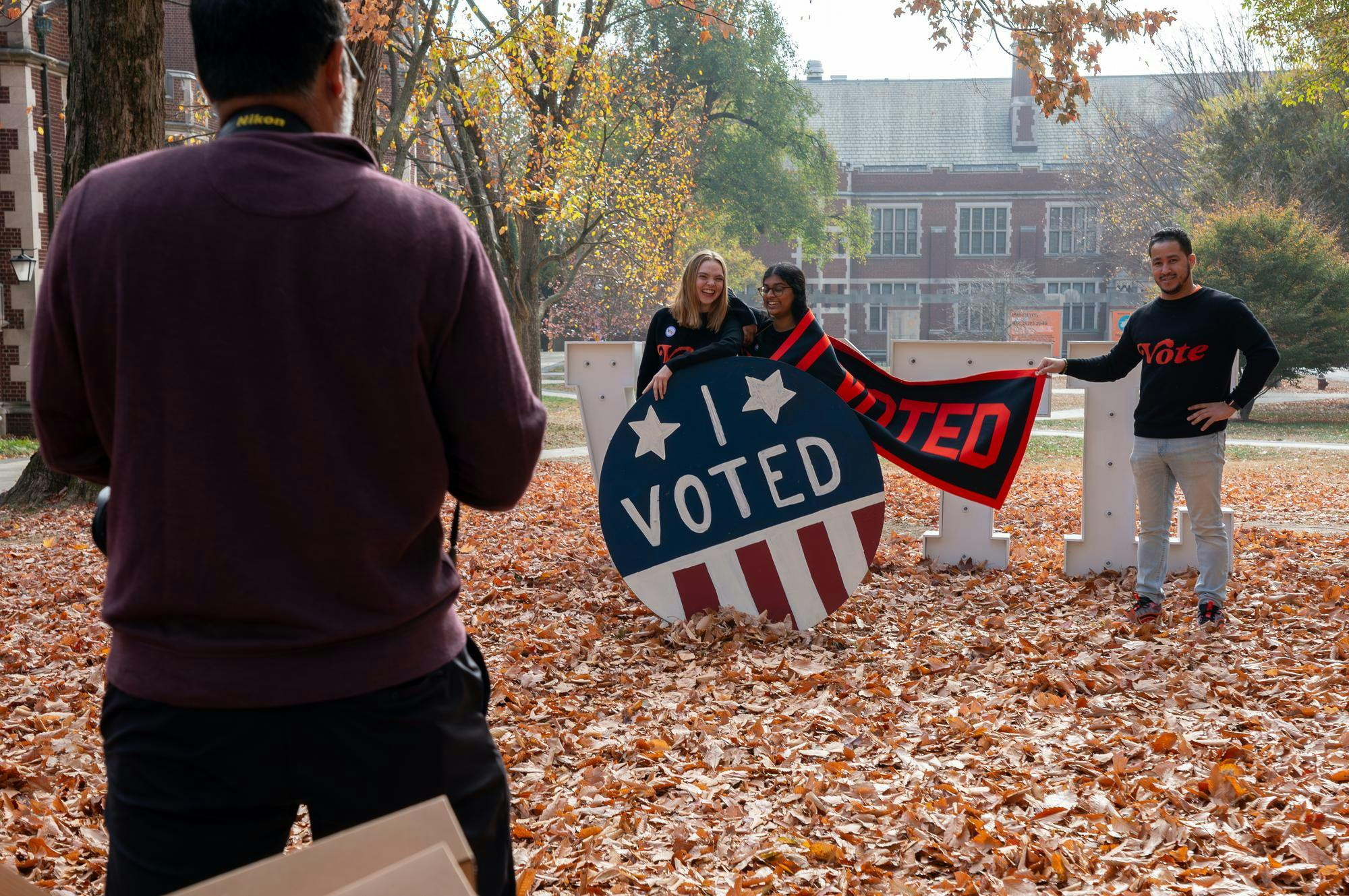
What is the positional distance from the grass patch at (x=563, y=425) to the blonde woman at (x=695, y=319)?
461 inches

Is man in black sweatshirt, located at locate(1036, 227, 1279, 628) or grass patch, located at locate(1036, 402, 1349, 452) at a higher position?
man in black sweatshirt, located at locate(1036, 227, 1279, 628)

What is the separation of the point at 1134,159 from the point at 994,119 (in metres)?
16.9

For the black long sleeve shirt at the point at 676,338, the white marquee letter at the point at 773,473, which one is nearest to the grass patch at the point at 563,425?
the black long sleeve shirt at the point at 676,338

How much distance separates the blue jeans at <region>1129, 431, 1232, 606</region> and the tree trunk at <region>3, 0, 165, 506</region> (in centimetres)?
720

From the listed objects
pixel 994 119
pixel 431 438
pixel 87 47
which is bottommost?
pixel 431 438

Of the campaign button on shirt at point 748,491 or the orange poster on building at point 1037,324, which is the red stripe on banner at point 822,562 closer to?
the campaign button on shirt at point 748,491

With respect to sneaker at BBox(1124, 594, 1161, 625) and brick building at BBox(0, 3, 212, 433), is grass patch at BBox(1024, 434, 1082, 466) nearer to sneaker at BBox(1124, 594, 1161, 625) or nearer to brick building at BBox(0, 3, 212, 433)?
sneaker at BBox(1124, 594, 1161, 625)

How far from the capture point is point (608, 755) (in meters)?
4.27

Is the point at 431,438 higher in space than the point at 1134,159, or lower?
lower

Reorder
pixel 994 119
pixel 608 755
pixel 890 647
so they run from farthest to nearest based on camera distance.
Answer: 1. pixel 994 119
2. pixel 890 647
3. pixel 608 755

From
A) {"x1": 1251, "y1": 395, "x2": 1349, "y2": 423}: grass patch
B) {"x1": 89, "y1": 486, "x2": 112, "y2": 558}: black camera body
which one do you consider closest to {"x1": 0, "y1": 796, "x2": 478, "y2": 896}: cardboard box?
{"x1": 89, "y1": 486, "x2": 112, "y2": 558}: black camera body

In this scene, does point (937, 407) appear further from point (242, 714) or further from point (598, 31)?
point (598, 31)

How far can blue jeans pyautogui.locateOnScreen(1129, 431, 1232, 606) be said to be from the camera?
5.83 metres

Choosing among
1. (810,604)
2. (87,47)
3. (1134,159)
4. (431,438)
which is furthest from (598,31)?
(1134,159)
